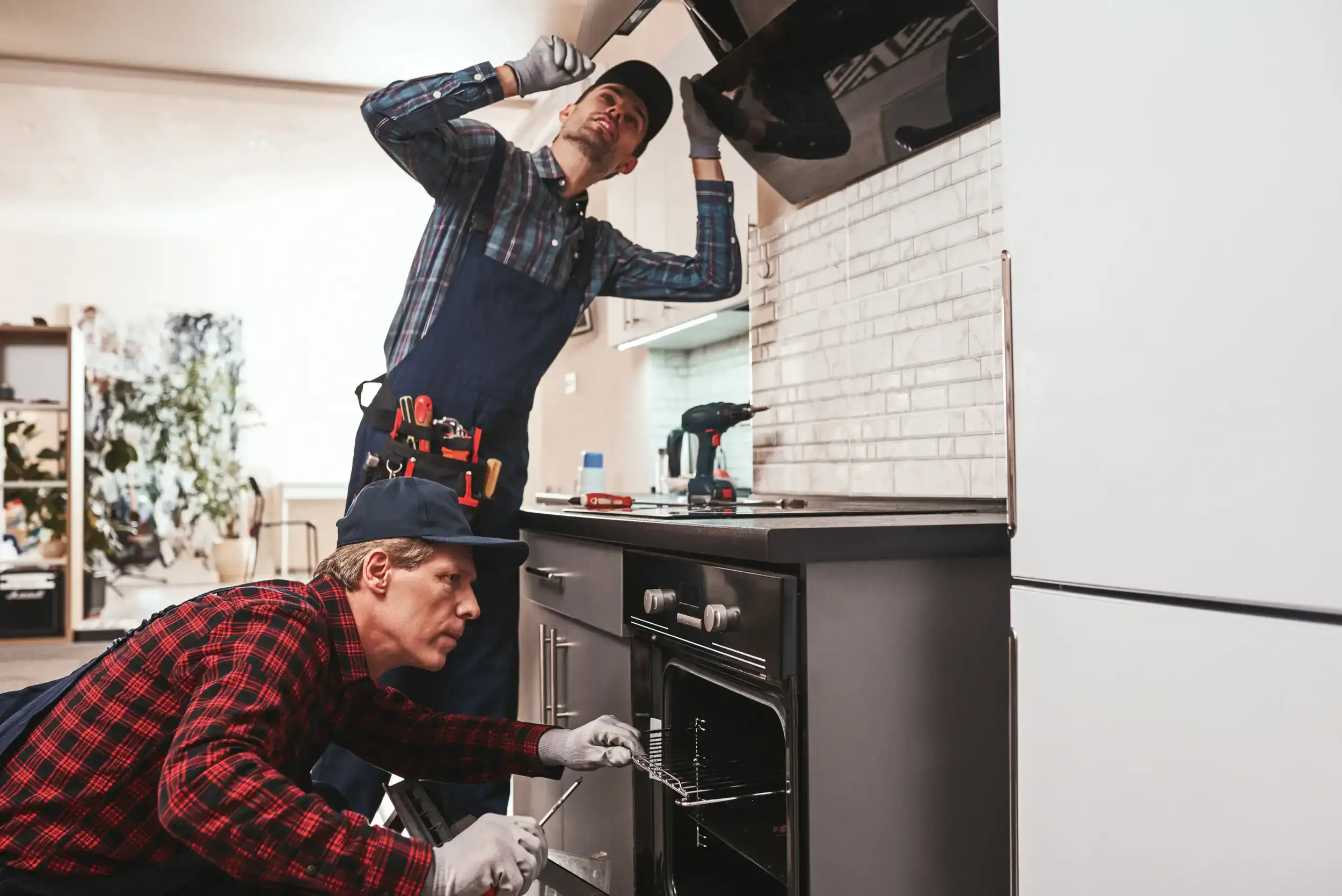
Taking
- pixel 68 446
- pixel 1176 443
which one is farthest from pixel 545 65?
pixel 68 446

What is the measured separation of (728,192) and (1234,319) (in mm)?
1847

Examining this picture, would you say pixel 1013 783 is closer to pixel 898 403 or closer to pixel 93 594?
pixel 898 403

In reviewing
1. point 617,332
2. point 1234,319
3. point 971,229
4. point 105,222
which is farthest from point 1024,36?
point 105,222

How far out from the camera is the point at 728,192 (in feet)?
8.75

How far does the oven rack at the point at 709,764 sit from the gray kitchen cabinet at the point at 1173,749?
443 mm

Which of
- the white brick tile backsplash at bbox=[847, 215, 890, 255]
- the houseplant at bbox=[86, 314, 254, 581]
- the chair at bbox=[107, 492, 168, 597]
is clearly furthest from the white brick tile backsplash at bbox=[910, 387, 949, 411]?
the chair at bbox=[107, 492, 168, 597]

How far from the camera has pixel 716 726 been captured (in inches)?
70.9

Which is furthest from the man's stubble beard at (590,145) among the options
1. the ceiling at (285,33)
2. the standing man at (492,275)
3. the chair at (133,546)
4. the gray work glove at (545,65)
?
the chair at (133,546)

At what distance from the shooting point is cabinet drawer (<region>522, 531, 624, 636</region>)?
188 centimetres

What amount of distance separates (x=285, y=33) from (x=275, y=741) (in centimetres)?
430

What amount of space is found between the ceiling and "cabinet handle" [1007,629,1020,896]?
3949 mm

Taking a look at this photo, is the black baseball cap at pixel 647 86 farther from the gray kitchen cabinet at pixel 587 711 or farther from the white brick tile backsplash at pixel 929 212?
the gray kitchen cabinet at pixel 587 711

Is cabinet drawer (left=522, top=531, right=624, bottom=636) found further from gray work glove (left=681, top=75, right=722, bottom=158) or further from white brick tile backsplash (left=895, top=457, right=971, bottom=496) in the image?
gray work glove (left=681, top=75, right=722, bottom=158)

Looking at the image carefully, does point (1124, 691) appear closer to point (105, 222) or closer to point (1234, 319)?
point (1234, 319)
